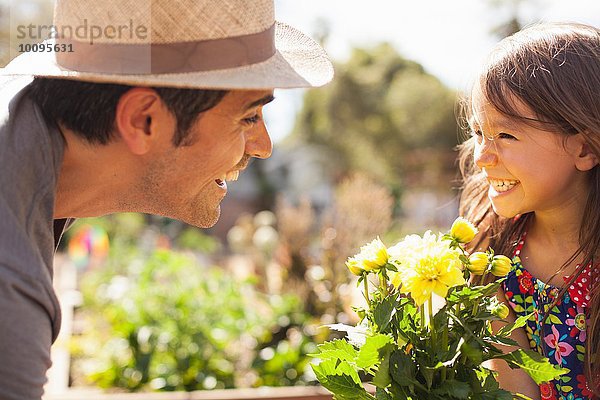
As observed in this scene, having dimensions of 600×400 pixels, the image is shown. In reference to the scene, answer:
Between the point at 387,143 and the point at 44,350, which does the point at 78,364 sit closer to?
the point at 44,350

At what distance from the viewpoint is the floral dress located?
1750 millimetres

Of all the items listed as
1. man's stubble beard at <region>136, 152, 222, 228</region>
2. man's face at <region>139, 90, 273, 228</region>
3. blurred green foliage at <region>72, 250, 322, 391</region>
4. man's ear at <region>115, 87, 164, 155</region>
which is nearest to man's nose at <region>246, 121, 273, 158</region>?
man's face at <region>139, 90, 273, 228</region>

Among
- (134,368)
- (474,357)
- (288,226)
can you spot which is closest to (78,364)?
(134,368)

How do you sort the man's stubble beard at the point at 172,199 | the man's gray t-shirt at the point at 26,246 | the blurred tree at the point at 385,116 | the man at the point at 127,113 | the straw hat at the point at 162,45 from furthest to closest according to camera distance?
1. the blurred tree at the point at 385,116
2. the man's stubble beard at the point at 172,199
3. the straw hat at the point at 162,45
4. the man at the point at 127,113
5. the man's gray t-shirt at the point at 26,246

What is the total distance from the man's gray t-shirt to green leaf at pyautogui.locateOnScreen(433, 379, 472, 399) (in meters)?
0.66

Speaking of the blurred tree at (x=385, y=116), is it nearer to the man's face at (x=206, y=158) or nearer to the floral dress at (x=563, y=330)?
the floral dress at (x=563, y=330)

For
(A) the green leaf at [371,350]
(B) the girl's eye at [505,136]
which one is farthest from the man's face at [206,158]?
(B) the girl's eye at [505,136]

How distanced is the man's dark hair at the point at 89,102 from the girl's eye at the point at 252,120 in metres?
0.11

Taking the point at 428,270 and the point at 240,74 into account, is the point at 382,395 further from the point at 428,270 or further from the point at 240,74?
the point at 240,74

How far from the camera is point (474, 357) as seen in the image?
4.22ft

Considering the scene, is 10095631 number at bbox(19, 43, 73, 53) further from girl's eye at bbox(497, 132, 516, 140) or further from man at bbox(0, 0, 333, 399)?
girl's eye at bbox(497, 132, 516, 140)

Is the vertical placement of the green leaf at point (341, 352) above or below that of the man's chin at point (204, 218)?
below

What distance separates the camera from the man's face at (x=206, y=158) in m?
1.43

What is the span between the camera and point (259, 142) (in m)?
1.55
